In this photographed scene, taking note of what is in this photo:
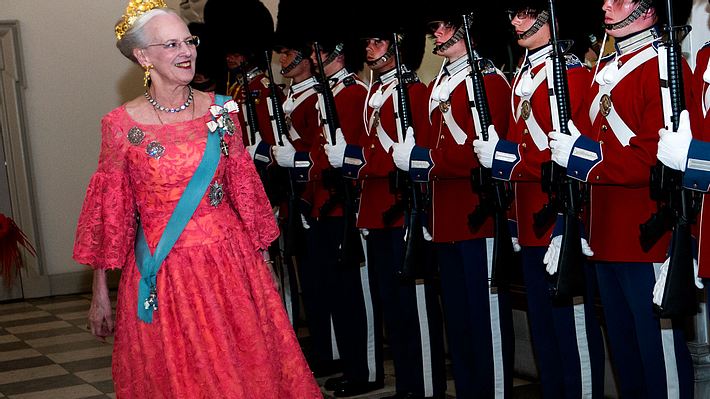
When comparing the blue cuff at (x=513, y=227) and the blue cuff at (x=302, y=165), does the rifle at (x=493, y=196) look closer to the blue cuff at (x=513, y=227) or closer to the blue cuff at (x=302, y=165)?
the blue cuff at (x=513, y=227)

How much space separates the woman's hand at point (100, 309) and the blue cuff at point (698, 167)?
1.69m

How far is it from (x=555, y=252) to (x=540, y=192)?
0.37 meters

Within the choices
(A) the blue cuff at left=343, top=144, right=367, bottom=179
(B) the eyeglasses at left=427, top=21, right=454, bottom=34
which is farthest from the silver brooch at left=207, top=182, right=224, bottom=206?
(A) the blue cuff at left=343, top=144, right=367, bottom=179

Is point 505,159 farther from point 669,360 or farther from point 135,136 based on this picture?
point 135,136

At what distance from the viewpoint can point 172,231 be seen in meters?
3.29

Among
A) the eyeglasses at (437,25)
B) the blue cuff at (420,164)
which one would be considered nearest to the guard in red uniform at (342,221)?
the blue cuff at (420,164)

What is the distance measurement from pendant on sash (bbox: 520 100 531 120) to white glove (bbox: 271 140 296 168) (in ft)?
6.08

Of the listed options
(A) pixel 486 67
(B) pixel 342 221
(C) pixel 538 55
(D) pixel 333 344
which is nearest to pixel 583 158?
(C) pixel 538 55

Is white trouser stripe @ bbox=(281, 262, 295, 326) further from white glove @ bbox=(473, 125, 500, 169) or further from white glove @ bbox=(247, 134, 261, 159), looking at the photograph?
white glove @ bbox=(473, 125, 500, 169)

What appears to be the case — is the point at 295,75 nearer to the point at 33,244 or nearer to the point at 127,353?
the point at 127,353

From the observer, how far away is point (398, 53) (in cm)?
464

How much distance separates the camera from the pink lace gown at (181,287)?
10.6 feet

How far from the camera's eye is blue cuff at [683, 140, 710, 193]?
117 inches

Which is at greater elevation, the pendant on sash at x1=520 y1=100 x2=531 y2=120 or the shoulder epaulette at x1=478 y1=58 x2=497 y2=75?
the shoulder epaulette at x1=478 y1=58 x2=497 y2=75
